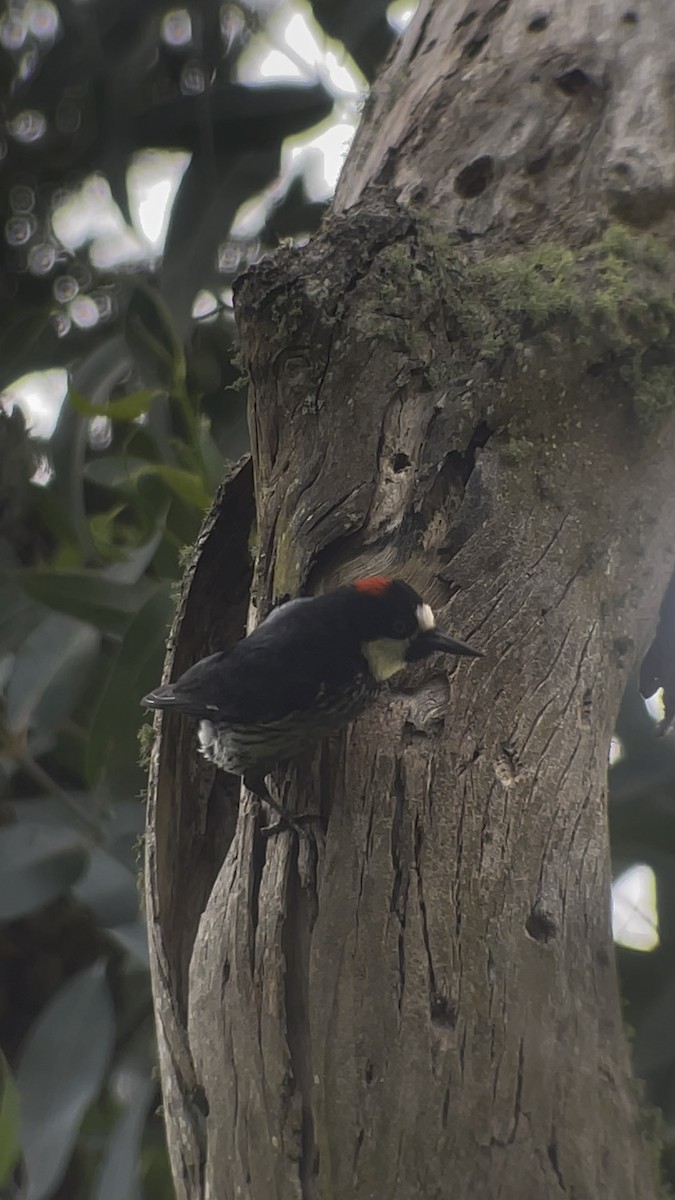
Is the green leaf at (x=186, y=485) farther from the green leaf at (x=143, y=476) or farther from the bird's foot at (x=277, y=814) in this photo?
the bird's foot at (x=277, y=814)

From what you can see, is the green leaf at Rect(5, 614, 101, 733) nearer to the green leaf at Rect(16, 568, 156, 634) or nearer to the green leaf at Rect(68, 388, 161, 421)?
the green leaf at Rect(16, 568, 156, 634)

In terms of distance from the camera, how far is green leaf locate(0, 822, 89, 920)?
2.33 meters

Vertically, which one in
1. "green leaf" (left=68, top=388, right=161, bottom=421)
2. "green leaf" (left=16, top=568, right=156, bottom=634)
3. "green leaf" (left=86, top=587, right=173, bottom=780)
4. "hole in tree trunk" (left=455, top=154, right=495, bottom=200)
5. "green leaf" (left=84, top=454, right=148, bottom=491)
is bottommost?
"green leaf" (left=86, top=587, right=173, bottom=780)

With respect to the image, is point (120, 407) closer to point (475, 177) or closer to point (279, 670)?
point (475, 177)

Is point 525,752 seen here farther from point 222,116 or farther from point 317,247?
point 222,116

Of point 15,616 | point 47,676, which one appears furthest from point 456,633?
point 15,616

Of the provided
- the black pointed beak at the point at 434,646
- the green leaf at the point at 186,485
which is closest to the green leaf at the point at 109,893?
the green leaf at the point at 186,485

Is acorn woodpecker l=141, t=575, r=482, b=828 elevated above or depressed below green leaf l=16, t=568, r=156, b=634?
below

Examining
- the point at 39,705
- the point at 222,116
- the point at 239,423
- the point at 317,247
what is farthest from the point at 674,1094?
the point at 222,116

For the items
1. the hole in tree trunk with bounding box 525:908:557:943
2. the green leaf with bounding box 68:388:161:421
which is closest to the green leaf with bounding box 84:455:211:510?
the green leaf with bounding box 68:388:161:421

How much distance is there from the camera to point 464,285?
164cm

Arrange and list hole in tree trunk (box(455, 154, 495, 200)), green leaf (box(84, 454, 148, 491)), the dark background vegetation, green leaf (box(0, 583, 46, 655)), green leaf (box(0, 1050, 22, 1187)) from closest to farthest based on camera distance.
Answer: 1. hole in tree trunk (box(455, 154, 495, 200))
2. green leaf (box(0, 1050, 22, 1187))
3. the dark background vegetation
4. green leaf (box(0, 583, 46, 655))
5. green leaf (box(84, 454, 148, 491))

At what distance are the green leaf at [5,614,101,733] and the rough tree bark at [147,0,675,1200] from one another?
30.3 inches

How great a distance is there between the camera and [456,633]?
148cm
